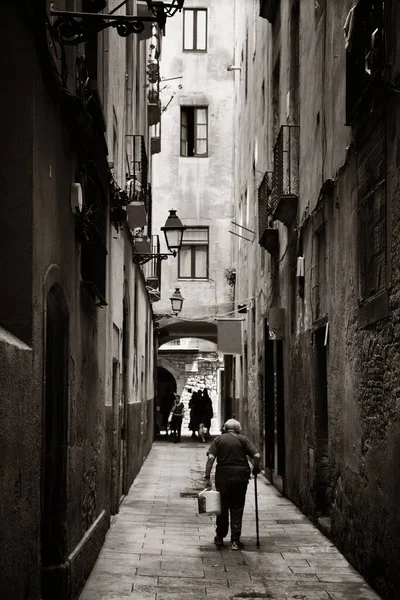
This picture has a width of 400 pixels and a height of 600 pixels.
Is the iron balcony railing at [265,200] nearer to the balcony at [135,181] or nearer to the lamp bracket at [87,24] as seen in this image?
the balcony at [135,181]

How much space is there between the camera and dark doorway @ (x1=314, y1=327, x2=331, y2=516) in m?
13.0

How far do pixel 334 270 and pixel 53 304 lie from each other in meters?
4.32

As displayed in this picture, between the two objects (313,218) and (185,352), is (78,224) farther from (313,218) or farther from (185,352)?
(185,352)

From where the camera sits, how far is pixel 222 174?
34000 millimetres

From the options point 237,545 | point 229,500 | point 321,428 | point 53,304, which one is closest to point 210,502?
point 229,500

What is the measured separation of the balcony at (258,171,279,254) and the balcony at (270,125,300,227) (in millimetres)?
2025

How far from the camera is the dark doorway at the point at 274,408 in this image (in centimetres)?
1750

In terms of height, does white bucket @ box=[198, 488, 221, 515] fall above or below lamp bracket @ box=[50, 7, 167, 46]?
below

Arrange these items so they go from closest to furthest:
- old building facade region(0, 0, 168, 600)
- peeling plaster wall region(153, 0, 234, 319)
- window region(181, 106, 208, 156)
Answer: old building facade region(0, 0, 168, 600) → peeling plaster wall region(153, 0, 234, 319) → window region(181, 106, 208, 156)

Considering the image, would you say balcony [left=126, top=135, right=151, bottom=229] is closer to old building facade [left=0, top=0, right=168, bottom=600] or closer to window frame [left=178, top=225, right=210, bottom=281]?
old building facade [left=0, top=0, right=168, bottom=600]

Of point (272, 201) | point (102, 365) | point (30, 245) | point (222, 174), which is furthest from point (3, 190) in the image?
point (222, 174)

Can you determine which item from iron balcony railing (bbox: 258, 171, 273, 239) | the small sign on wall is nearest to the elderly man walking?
iron balcony railing (bbox: 258, 171, 273, 239)

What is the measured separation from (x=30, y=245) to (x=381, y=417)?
3666mm

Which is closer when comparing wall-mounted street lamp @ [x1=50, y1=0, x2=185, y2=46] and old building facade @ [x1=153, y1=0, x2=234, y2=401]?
wall-mounted street lamp @ [x1=50, y1=0, x2=185, y2=46]
